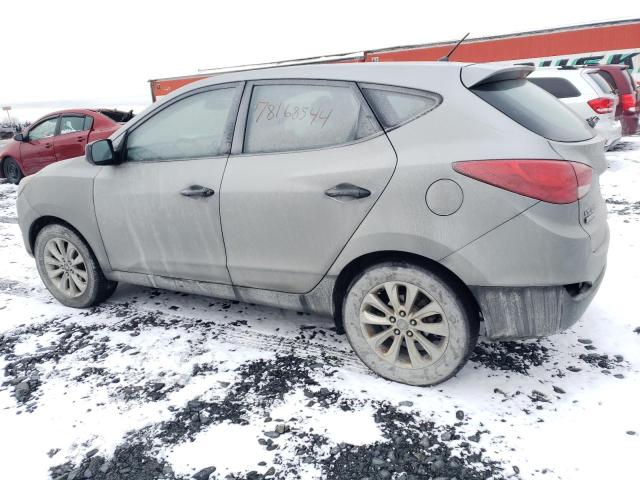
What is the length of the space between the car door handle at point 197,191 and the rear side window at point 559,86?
25.3 ft

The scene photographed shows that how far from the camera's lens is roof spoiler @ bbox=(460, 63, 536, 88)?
233cm

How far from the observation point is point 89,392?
262 centimetres

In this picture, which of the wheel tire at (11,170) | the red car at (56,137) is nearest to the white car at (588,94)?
the red car at (56,137)

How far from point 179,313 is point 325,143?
1.88 meters

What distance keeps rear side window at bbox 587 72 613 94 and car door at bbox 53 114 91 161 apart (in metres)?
9.58

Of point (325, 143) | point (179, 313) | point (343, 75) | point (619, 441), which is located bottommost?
point (619, 441)

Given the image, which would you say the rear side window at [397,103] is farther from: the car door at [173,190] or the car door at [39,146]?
the car door at [39,146]

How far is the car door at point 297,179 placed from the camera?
242cm

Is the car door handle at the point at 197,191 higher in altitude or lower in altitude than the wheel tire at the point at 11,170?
higher

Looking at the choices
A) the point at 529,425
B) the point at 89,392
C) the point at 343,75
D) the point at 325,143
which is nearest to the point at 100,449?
the point at 89,392

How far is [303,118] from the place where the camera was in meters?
2.64

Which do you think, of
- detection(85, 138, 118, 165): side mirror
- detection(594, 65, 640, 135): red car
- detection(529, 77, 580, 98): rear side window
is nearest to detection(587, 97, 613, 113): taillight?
A: detection(529, 77, 580, 98): rear side window

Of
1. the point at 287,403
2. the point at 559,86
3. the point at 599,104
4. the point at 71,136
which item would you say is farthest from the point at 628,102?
the point at 71,136

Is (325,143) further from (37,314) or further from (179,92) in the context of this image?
(37,314)
